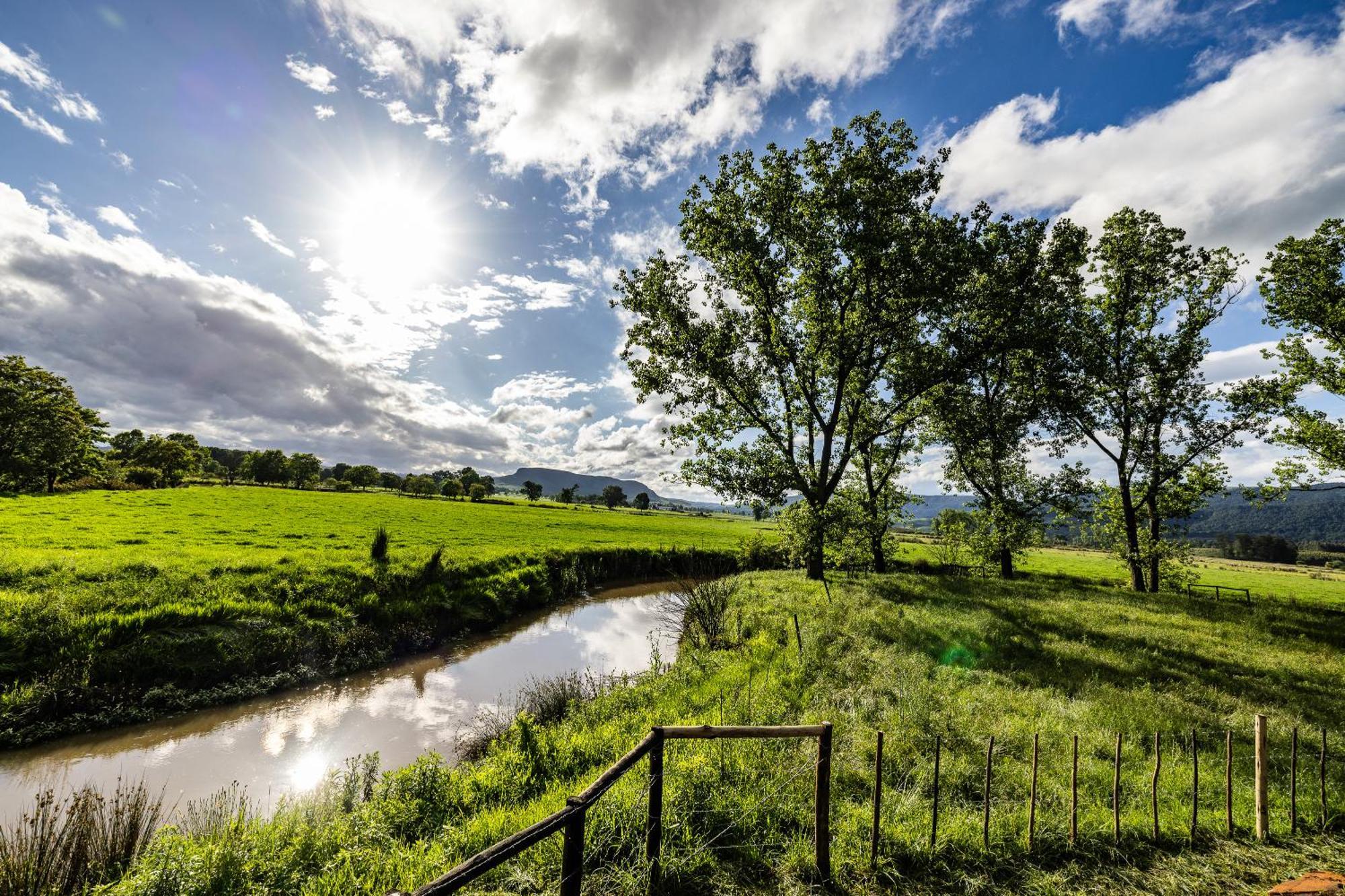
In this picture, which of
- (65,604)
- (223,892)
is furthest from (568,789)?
(65,604)

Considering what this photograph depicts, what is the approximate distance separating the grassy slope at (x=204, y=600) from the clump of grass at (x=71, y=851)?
23.5 ft

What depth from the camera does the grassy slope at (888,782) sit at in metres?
5.62

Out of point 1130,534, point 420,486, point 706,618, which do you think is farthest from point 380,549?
point 420,486

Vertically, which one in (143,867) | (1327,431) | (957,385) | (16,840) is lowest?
(16,840)

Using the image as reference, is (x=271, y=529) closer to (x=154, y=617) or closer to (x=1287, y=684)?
(x=154, y=617)

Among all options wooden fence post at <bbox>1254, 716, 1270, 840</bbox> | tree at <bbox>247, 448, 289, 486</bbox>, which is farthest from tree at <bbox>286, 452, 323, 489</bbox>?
wooden fence post at <bbox>1254, 716, 1270, 840</bbox>

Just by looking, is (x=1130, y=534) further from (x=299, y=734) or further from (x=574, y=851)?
(x=299, y=734)

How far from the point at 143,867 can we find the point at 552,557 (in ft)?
89.3

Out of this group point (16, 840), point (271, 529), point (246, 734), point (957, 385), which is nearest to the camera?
point (16, 840)

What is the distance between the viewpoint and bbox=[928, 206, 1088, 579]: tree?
21.4 meters

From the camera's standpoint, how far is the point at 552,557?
32.3m

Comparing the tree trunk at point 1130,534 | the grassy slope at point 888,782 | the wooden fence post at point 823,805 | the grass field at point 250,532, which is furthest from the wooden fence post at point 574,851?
the tree trunk at point 1130,534

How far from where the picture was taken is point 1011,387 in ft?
87.4

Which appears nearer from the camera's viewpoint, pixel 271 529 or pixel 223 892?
pixel 223 892
